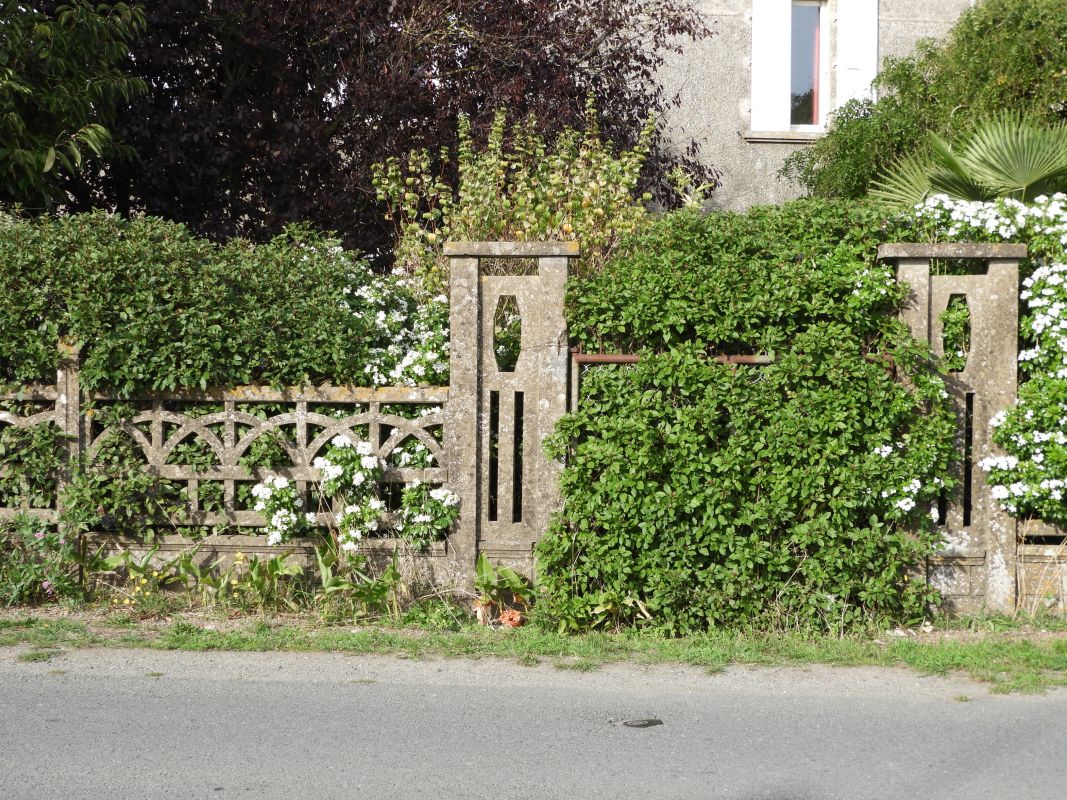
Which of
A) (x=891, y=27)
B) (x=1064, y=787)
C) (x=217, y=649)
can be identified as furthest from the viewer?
(x=891, y=27)

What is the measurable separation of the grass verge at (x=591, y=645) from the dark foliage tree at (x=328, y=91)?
16.5 ft

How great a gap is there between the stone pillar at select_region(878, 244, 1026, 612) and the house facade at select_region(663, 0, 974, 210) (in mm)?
6132

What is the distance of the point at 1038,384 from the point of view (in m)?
5.82

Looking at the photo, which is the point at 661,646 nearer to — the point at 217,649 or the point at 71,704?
the point at 217,649

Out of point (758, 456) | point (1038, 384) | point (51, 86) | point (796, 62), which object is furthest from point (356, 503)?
point (796, 62)

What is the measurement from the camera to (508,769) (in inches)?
→ 153

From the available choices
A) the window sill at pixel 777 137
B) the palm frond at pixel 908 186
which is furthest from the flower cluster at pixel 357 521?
the window sill at pixel 777 137

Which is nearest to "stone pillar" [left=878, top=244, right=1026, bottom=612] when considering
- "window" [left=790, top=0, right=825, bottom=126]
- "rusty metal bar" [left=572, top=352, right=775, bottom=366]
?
"rusty metal bar" [left=572, top=352, right=775, bottom=366]

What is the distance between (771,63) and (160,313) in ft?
28.4

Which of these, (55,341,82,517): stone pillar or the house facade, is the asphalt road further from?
the house facade

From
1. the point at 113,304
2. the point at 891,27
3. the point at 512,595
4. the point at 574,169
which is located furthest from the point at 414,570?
the point at 891,27

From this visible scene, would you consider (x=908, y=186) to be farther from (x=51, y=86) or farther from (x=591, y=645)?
(x=51, y=86)

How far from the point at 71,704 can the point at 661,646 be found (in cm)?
309

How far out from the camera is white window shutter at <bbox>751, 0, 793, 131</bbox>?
1187cm
